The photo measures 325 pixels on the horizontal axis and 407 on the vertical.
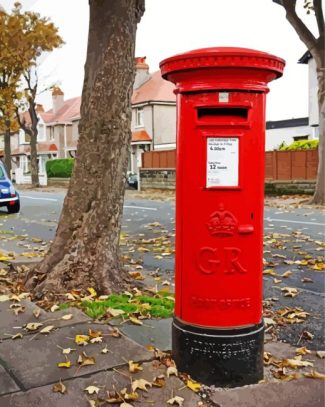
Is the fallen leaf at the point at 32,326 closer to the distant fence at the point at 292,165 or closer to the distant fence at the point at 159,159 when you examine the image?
the distant fence at the point at 292,165

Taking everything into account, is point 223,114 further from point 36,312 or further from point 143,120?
point 143,120

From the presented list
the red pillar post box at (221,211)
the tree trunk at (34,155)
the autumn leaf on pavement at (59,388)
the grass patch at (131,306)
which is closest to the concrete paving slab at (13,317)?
the grass patch at (131,306)

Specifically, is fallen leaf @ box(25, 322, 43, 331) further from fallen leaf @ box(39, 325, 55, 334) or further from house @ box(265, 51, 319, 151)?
house @ box(265, 51, 319, 151)

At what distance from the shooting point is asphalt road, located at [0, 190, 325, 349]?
5.39 metres

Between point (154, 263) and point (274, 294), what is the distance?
2.20 meters

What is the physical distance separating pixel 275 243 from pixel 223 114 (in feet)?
19.9

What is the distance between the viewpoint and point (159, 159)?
3077cm

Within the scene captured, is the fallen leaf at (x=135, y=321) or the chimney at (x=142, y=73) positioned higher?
the chimney at (x=142, y=73)

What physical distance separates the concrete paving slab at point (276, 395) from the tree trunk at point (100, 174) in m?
2.08

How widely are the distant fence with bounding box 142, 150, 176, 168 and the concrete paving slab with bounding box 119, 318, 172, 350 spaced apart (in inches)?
979

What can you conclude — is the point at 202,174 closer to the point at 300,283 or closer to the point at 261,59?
the point at 261,59

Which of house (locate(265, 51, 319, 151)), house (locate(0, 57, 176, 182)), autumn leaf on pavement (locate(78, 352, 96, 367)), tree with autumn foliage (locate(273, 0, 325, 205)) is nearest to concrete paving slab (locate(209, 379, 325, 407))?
autumn leaf on pavement (locate(78, 352, 96, 367))

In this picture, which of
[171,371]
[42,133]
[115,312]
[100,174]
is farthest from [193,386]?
[42,133]

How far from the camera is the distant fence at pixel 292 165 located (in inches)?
858
